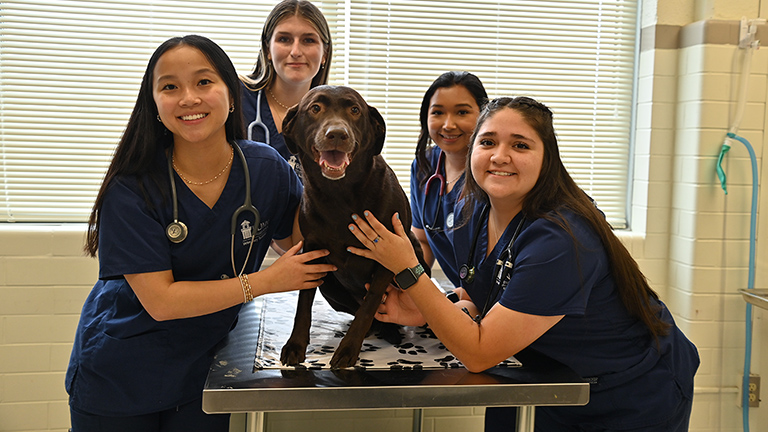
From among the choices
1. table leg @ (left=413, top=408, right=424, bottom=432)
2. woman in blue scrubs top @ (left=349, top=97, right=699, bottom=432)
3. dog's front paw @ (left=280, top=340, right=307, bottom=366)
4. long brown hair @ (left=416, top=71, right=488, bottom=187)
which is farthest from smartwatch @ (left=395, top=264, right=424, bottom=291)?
table leg @ (left=413, top=408, right=424, bottom=432)

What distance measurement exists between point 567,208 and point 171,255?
101 cm

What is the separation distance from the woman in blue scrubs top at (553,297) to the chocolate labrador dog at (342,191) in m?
0.06

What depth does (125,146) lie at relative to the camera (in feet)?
5.04

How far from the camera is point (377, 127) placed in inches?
61.6

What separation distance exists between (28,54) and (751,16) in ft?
10.9

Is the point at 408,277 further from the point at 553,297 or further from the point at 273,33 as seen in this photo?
the point at 273,33

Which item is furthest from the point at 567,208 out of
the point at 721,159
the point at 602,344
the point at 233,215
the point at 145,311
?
the point at 721,159

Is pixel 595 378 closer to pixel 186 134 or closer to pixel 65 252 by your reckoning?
pixel 186 134

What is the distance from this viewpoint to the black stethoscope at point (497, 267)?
1.50 meters

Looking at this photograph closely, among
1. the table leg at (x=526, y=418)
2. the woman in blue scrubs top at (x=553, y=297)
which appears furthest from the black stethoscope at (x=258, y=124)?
the table leg at (x=526, y=418)

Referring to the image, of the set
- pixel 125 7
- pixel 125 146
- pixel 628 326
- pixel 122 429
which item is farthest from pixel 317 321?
pixel 125 7

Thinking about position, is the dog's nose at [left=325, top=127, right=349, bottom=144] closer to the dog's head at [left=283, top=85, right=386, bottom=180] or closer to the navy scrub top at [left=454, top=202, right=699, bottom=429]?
the dog's head at [left=283, top=85, right=386, bottom=180]

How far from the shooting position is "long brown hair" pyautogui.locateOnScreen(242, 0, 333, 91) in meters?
2.21

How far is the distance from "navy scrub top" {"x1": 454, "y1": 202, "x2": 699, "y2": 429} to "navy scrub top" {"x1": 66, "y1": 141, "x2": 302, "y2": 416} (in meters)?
0.74
